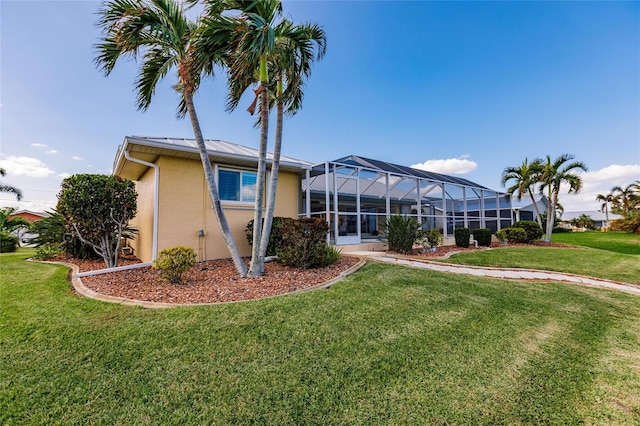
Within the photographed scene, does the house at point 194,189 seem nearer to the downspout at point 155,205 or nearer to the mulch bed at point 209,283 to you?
the downspout at point 155,205

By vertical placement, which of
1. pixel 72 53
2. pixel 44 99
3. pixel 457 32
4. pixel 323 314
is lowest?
pixel 323 314

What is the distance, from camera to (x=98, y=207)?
7008 millimetres

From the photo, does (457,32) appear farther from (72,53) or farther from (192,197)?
(72,53)

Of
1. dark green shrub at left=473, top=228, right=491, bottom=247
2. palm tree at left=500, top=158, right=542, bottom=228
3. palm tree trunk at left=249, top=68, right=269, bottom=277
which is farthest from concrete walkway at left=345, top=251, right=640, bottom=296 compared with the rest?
palm tree at left=500, top=158, right=542, bottom=228

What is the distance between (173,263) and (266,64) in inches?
197

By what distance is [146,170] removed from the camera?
9742mm

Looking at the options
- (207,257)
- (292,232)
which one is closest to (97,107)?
(207,257)

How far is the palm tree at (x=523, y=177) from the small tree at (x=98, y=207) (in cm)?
2234

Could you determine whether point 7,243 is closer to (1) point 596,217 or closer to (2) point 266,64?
(2) point 266,64

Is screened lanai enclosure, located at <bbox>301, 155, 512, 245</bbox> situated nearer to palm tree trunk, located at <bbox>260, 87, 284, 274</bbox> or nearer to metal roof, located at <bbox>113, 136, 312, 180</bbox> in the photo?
metal roof, located at <bbox>113, 136, 312, 180</bbox>

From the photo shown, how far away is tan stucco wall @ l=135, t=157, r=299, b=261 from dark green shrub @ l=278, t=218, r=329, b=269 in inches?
99.8

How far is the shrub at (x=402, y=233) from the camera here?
11.2m

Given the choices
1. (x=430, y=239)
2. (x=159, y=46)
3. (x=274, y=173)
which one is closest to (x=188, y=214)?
(x=274, y=173)

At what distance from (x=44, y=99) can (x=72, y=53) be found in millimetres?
2406
